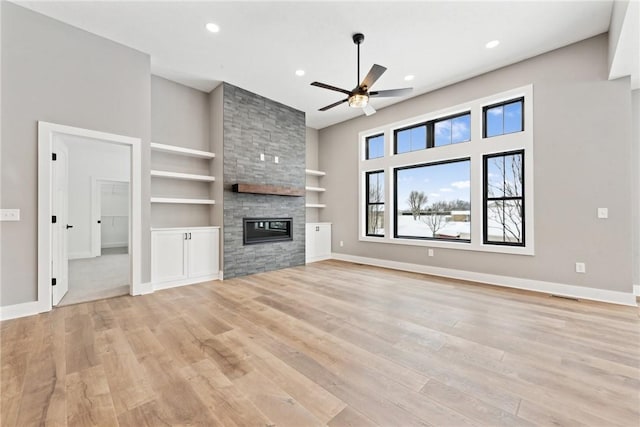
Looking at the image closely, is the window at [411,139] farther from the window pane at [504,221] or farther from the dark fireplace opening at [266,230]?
the dark fireplace opening at [266,230]

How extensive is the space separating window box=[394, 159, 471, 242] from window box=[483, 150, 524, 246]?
30 centimetres

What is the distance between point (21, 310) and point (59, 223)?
1084 millimetres

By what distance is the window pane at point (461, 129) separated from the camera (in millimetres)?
4570

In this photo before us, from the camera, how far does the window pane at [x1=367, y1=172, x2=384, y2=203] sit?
233 inches

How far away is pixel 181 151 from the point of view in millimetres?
4309

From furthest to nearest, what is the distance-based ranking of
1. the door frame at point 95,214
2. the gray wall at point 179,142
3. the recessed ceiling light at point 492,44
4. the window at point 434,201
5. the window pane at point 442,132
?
the door frame at point 95,214
the window pane at point 442,132
the window at point 434,201
the gray wall at point 179,142
the recessed ceiling light at point 492,44

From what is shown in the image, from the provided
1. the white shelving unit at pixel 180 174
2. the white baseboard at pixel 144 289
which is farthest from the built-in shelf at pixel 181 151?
the white baseboard at pixel 144 289

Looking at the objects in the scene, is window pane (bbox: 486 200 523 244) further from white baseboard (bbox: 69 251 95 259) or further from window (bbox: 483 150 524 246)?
white baseboard (bbox: 69 251 95 259)

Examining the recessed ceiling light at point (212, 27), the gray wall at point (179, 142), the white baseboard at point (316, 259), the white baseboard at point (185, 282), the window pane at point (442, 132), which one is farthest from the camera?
the white baseboard at point (316, 259)

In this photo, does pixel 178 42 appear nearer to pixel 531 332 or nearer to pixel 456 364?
pixel 456 364

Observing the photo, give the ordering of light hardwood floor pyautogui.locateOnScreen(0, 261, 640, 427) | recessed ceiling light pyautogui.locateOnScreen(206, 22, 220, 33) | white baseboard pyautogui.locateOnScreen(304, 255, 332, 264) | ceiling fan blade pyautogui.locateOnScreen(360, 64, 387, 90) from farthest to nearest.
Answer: white baseboard pyautogui.locateOnScreen(304, 255, 332, 264) → recessed ceiling light pyautogui.locateOnScreen(206, 22, 220, 33) → ceiling fan blade pyautogui.locateOnScreen(360, 64, 387, 90) → light hardwood floor pyautogui.locateOnScreen(0, 261, 640, 427)

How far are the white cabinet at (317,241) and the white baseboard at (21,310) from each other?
14.4 feet

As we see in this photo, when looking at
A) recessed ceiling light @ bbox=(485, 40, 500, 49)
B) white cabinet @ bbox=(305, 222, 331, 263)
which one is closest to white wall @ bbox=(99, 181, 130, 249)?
white cabinet @ bbox=(305, 222, 331, 263)

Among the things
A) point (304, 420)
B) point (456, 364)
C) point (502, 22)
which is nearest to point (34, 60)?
point (304, 420)
